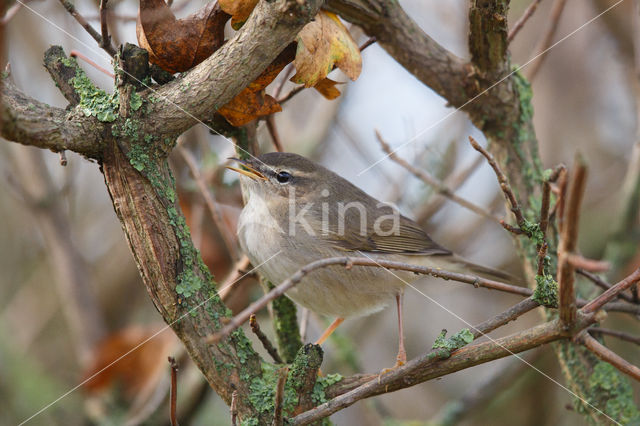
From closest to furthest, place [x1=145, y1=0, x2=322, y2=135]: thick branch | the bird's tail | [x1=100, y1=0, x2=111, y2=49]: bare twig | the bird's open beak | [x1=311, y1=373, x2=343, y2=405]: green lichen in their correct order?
1. [x1=145, y1=0, x2=322, y2=135]: thick branch
2. [x1=100, y1=0, x2=111, y2=49]: bare twig
3. [x1=311, y1=373, x2=343, y2=405]: green lichen
4. the bird's open beak
5. the bird's tail

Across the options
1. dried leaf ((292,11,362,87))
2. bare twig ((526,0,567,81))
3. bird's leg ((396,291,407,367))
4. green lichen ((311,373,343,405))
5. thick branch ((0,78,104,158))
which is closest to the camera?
thick branch ((0,78,104,158))

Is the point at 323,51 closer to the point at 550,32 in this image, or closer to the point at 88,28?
the point at 88,28

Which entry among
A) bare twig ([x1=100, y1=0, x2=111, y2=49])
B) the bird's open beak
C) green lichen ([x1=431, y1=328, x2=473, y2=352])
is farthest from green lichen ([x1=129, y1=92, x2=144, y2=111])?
green lichen ([x1=431, y1=328, x2=473, y2=352])

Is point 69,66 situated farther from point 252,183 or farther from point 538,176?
point 538,176

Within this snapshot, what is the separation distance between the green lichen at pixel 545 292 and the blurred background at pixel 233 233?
6.93ft

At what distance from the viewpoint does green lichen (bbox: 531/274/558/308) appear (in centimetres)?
228

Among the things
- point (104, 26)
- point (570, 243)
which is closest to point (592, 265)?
point (570, 243)

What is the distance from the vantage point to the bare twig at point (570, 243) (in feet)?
4.63

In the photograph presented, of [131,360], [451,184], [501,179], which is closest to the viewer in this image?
[501,179]

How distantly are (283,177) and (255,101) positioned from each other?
3.83 feet

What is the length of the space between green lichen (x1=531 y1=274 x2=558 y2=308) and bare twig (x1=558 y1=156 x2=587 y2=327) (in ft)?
0.62

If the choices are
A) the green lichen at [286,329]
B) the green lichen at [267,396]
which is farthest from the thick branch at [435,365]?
the green lichen at [286,329]

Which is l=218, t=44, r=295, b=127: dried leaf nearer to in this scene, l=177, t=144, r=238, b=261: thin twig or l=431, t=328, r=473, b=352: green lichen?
l=177, t=144, r=238, b=261: thin twig

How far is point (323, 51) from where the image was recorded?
8.71 feet
